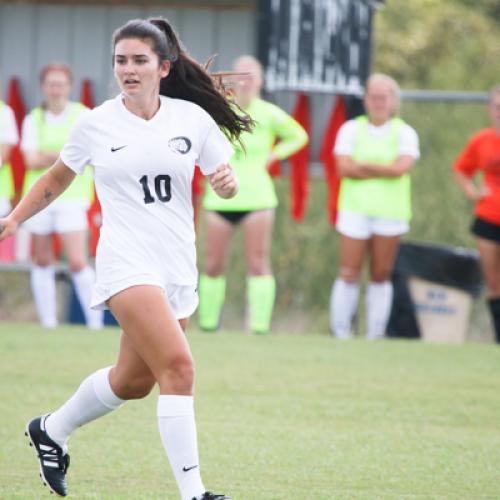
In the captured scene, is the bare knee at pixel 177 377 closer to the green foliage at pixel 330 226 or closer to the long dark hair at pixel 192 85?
the long dark hair at pixel 192 85

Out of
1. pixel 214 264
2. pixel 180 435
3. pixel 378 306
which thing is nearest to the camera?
pixel 180 435

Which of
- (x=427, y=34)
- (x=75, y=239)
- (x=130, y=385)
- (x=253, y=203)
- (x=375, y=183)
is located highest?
(x=427, y=34)

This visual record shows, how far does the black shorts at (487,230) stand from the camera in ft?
41.8

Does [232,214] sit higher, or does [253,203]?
[253,203]

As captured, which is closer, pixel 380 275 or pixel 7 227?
pixel 7 227

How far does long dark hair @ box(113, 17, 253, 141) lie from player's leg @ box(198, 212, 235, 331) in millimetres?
6500

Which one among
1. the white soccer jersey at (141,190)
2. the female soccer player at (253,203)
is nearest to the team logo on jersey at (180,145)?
the white soccer jersey at (141,190)

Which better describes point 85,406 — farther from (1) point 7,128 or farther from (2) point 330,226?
(2) point 330,226

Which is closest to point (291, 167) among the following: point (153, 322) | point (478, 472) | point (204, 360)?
point (204, 360)

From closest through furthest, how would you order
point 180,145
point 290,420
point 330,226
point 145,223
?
point 145,223 → point 180,145 → point 290,420 → point 330,226

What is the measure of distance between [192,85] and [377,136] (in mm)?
6871

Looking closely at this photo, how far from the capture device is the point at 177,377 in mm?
5348

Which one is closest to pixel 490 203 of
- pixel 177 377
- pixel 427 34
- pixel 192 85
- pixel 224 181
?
pixel 192 85

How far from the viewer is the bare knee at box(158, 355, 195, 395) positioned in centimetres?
533
